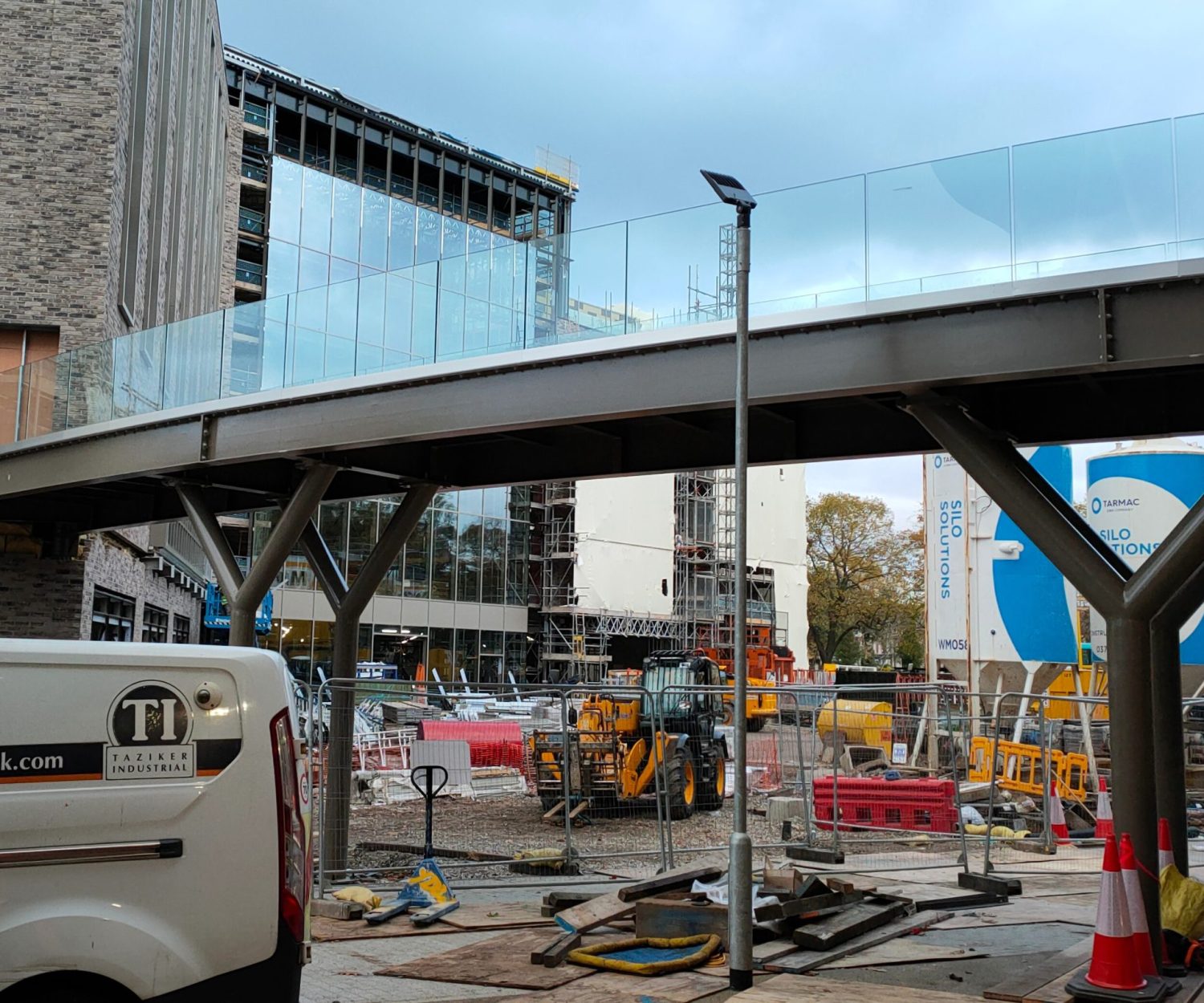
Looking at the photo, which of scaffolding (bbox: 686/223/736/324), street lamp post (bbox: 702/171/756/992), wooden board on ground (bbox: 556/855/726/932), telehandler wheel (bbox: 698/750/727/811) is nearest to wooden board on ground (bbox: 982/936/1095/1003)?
street lamp post (bbox: 702/171/756/992)

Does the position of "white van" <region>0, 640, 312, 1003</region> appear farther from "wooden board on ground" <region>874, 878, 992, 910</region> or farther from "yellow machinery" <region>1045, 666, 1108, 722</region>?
"yellow machinery" <region>1045, 666, 1108, 722</region>

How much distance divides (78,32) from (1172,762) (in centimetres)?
2643

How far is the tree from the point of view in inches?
2968

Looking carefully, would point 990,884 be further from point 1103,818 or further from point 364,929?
point 364,929

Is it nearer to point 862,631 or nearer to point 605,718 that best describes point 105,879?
point 605,718

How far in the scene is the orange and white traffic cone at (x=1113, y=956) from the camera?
7.98 meters

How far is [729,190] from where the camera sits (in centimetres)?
888

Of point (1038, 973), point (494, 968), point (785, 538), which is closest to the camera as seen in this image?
point (1038, 973)

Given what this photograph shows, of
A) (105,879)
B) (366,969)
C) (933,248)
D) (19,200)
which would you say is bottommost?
(366,969)

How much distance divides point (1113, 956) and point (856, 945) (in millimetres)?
2289

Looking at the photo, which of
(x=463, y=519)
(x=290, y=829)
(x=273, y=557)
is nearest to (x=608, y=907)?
(x=290, y=829)

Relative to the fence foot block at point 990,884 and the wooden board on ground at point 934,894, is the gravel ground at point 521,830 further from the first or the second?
the fence foot block at point 990,884

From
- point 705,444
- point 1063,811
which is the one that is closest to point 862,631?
point 1063,811

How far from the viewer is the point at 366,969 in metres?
9.29
